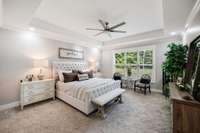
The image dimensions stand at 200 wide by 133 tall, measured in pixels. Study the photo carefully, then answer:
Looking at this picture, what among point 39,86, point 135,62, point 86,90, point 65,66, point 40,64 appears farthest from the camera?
point 135,62

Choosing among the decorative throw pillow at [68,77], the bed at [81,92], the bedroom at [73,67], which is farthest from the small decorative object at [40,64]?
the decorative throw pillow at [68,77]

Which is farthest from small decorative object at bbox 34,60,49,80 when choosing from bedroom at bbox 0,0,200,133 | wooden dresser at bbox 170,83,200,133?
wooden dresser at bbox 170,83,200,133

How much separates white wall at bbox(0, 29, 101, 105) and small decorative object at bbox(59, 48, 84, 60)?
0.72 meters

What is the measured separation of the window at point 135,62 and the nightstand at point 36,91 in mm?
3919

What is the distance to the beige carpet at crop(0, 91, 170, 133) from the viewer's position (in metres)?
2.08

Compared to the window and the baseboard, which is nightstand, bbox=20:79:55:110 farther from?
the window

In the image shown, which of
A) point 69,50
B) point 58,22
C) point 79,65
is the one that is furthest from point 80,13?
point 79,65

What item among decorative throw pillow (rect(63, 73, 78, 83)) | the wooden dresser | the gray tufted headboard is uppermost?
the gray tufted headboard

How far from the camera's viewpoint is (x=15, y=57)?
322 cm

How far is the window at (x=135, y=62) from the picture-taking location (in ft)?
16.4

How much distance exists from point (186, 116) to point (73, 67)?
4348 mm

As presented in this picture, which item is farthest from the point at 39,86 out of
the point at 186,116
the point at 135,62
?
the point at 135,62

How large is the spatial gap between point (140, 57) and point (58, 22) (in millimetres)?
4198

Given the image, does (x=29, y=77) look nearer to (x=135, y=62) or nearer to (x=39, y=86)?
(x=39, y=86)
